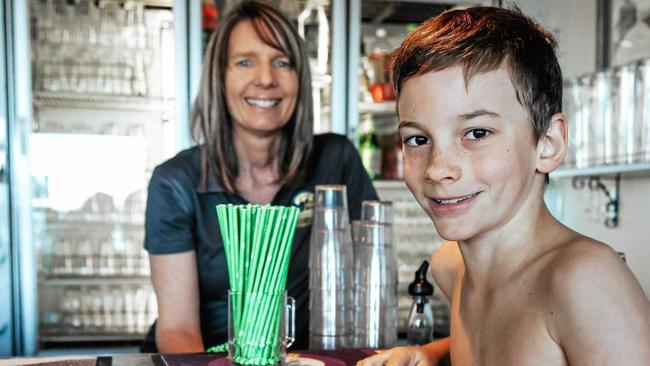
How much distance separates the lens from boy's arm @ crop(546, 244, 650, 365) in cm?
64

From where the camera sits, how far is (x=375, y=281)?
3.77 ft

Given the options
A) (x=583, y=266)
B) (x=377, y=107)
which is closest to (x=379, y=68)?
(x=377, y=107)

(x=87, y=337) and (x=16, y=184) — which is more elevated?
(x=16, y=184)

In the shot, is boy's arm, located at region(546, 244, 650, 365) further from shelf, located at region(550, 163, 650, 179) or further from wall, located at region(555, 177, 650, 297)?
shelf, located at region(550, 163, 650, 179)

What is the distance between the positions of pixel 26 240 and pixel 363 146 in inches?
58.8

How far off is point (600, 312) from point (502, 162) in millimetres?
196

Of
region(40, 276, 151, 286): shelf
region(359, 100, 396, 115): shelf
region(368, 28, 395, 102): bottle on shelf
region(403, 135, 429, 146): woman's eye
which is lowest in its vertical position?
region(40, 276, 151, 286): shelf

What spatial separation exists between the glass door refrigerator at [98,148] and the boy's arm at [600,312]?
7.06 ft

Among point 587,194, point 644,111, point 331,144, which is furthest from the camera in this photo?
point 587,194

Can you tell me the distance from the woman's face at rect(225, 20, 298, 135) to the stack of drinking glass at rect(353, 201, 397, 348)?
55cm

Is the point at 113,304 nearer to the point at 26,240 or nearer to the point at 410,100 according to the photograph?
the point at 26,240

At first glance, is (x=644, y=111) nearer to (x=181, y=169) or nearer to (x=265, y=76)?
(x=265, y=76)

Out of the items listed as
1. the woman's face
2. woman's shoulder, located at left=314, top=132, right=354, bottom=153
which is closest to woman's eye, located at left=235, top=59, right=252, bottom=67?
the woman's face

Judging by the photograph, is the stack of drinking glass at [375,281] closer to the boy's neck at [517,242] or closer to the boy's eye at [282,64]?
the boy's neck at [517,242]
